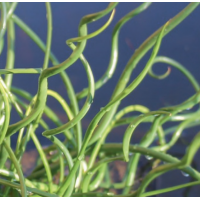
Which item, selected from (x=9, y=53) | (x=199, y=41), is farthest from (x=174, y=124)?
(x=9, y=53)

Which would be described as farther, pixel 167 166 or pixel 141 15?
pixel 141 15

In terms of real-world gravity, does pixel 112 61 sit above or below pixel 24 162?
above

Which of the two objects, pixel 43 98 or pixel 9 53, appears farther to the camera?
pixel 9 53

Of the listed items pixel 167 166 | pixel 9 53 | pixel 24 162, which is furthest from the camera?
pixel 24 162

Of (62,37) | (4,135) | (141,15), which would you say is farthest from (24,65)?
(4,135)

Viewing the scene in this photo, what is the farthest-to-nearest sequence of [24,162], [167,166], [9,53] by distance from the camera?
[24,162]
[9,53]
[167,166]

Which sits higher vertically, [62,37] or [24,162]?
[62,37]

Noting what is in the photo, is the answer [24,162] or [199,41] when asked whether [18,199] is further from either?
[199,41]

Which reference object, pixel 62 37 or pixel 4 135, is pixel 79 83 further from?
pixel 4 135
